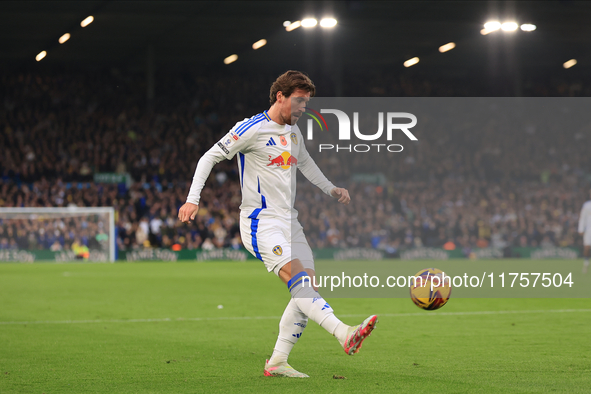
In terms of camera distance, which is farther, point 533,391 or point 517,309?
point 517,309

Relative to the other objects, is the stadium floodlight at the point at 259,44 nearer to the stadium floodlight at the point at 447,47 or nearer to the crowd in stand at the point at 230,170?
the crowd in stand at the point at 230,170

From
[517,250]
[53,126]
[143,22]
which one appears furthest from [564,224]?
[53,126]

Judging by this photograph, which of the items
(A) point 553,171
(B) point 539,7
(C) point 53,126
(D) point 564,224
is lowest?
(D) point 564,224

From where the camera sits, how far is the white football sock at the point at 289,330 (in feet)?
18.6

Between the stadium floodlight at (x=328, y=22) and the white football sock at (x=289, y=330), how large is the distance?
65.4 feet

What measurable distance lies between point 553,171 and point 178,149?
15.7 meters

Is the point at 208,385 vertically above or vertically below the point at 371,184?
below

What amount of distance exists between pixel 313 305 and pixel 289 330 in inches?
20.6

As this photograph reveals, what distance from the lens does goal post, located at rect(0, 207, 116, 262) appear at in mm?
26375

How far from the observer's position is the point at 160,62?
34.0 m

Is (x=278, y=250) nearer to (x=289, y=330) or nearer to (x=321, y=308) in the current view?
(x=321, y=308)

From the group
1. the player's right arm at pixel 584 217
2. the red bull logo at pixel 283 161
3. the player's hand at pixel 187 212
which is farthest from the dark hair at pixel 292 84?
the player's right arm at pixel 584 217

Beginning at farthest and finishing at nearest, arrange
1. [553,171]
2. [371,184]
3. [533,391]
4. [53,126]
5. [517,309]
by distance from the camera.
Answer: [53,126], [553,171], [371,184], [517,309], [533,391]

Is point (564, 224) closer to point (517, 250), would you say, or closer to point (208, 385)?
point (517, 250)
